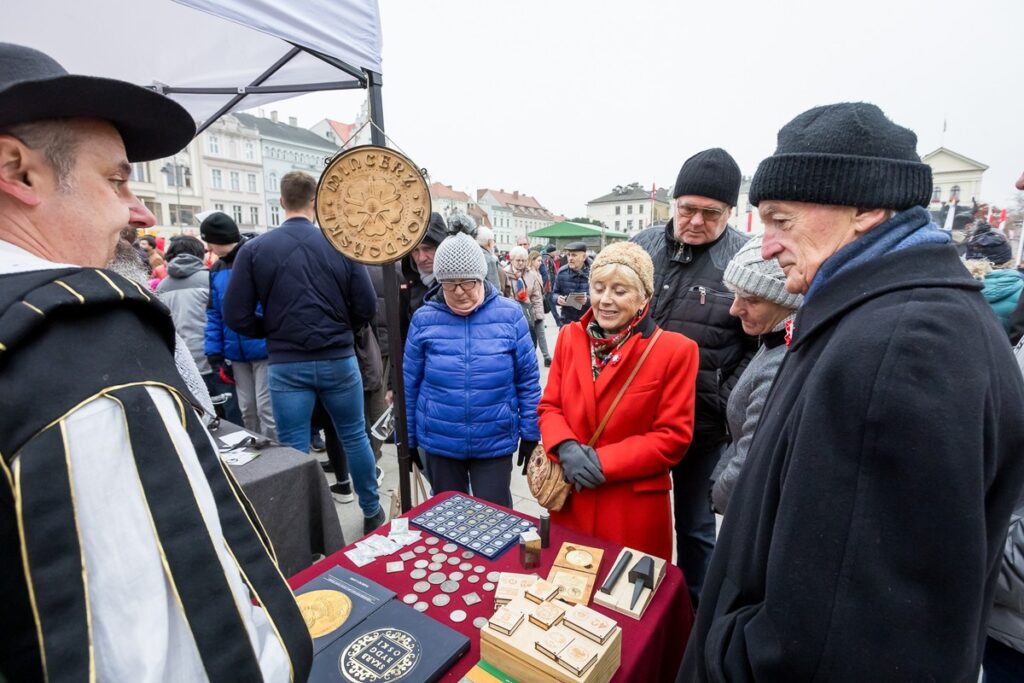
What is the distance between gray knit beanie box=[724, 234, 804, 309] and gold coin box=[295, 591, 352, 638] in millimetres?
1639

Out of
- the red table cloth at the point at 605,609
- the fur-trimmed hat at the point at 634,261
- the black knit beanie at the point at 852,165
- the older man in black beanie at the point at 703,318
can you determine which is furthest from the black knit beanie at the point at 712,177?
the red table cloth at the point at 605,609

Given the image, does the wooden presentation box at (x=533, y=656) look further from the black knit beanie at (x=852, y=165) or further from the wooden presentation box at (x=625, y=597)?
the black knit beanie at (x=852, y=165)

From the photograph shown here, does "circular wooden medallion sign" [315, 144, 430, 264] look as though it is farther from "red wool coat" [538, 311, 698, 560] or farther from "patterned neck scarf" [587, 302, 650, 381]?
"red wool coat" [538, 311, 698, 560]

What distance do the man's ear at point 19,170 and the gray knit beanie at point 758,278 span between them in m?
1.85

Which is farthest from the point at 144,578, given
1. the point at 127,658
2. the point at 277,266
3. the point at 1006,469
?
the point at 277,266

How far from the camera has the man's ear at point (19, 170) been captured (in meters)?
0.76

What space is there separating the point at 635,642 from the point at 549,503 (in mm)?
817

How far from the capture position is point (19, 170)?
0.78m

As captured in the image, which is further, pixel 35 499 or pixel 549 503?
pixel 549 503

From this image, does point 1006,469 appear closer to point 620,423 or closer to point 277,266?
point 620,423

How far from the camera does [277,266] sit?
3066 millimetres

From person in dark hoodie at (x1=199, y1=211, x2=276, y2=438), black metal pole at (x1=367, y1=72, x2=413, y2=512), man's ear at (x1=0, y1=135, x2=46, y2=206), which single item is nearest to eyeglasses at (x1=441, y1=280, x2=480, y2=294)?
black metal pole at (x1=367, y1=72, x2=413, y2=512)

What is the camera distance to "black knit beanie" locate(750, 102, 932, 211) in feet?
2.96

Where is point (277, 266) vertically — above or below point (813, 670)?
above
